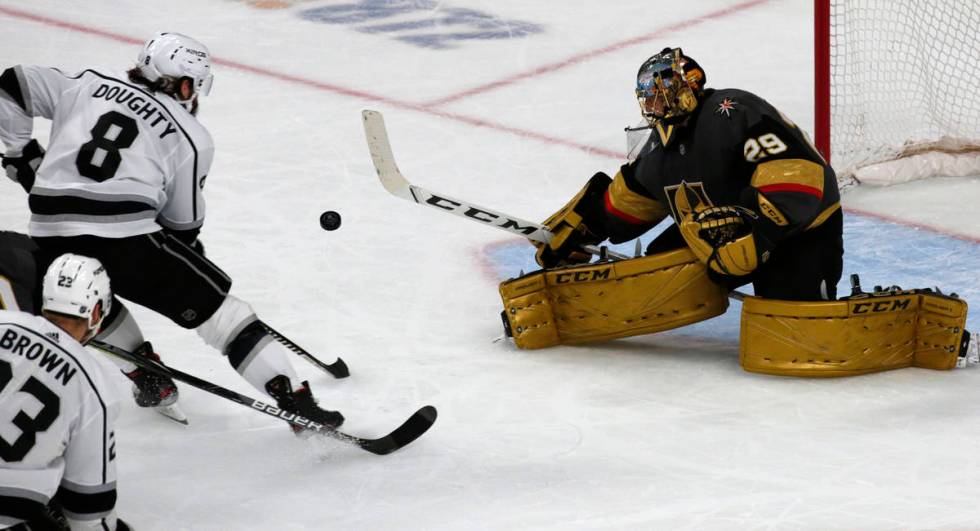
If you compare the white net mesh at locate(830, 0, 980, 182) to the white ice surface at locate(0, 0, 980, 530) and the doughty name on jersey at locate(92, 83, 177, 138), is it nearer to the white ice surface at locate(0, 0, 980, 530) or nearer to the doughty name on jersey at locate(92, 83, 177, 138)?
the white ice surface at locate(0, 0, 980, 530)

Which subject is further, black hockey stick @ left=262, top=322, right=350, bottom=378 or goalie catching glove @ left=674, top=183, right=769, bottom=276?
black hockey stick @ left=262, top=322, right=350, bottom=378

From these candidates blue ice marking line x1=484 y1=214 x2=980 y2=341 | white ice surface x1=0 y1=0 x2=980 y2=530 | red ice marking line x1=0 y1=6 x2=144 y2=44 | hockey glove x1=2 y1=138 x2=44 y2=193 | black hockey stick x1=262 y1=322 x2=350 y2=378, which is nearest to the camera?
white ice surface x1=0 y1=0 x2=980 y2=530

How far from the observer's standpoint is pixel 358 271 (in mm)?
4410

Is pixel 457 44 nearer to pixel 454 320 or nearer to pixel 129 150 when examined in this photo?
pixel 454 320

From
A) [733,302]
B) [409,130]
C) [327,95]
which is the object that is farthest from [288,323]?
[327,95]

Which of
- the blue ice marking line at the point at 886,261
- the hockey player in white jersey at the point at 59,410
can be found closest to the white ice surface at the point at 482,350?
the blue ice marking line at the point at 886,261

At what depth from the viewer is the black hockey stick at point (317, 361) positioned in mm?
3621

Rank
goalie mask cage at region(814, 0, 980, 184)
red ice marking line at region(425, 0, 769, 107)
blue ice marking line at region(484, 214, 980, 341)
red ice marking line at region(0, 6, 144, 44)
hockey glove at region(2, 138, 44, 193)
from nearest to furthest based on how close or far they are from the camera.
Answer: hockey glove at region(2, 138, 44, 193) < blue ice marking line at region(484, 214, 980, 341) < goalie mask cage at region(814, 0, 980, 184) < red ice marking line at region(425, 0, 769, 107) < red ice marking line at region(0, 6, 144, 44)

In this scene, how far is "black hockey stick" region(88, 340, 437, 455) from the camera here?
3215 mm

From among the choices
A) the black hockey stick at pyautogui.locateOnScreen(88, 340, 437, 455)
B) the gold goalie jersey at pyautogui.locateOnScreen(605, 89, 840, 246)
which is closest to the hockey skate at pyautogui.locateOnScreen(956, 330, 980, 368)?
the gold goalie jersey at pyautogui.locateOnScreen(605, 89, 840, 246)

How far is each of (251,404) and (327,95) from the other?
2.93 meters

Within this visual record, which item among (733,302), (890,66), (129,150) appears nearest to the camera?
(129,150)

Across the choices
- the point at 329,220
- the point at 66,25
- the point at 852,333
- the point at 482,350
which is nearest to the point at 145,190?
the point at 329,220

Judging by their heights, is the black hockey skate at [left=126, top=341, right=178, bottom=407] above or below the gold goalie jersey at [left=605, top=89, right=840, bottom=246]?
below
